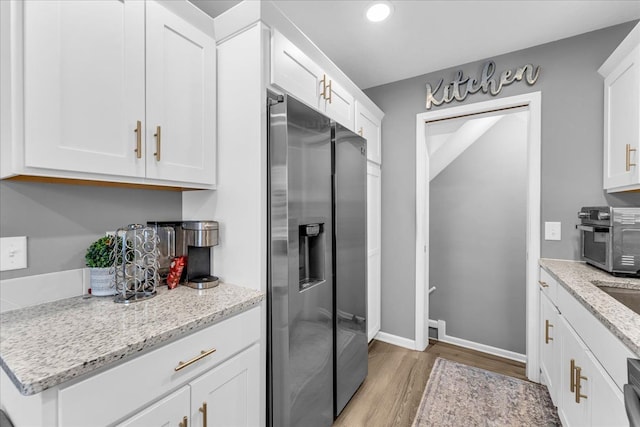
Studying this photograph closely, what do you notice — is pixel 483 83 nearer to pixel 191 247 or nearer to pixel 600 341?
pixel 600 341

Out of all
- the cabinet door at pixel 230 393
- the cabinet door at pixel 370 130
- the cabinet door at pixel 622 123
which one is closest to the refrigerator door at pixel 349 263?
the cabinet door at pixel 370 130

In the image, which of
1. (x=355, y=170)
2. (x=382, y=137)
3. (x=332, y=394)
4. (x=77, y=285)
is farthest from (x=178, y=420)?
(x=382, y=137)

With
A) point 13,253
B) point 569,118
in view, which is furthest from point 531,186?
point 13,253

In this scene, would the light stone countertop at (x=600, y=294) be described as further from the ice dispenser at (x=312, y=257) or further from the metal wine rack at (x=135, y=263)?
the metal wine rack at (x=135, y=263)

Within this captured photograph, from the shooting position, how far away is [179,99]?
1316mm

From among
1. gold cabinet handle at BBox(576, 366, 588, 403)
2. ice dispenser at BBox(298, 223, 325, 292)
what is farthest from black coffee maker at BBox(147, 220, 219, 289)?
gold cabinet handle at BBox(576, 366, 588, 403)

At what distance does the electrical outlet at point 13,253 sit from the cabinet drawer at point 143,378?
0.71 metres

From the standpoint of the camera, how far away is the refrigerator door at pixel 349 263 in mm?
1714

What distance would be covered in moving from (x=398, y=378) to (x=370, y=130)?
2.05 m

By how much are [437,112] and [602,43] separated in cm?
110

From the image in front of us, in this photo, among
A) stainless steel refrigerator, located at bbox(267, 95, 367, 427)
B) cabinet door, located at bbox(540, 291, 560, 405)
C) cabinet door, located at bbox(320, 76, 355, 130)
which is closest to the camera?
stainless steel refrigerator, located at bbox(267, 95, 367, 427)

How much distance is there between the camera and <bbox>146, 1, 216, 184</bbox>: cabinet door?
1225 mm

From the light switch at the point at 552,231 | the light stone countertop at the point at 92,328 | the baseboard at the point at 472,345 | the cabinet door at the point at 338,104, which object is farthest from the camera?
the baseboard at the point at 472,345

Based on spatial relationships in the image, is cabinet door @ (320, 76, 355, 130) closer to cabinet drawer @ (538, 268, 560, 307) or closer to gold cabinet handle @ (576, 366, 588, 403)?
cabinet drawer @ (538, 268, 560, 307)
